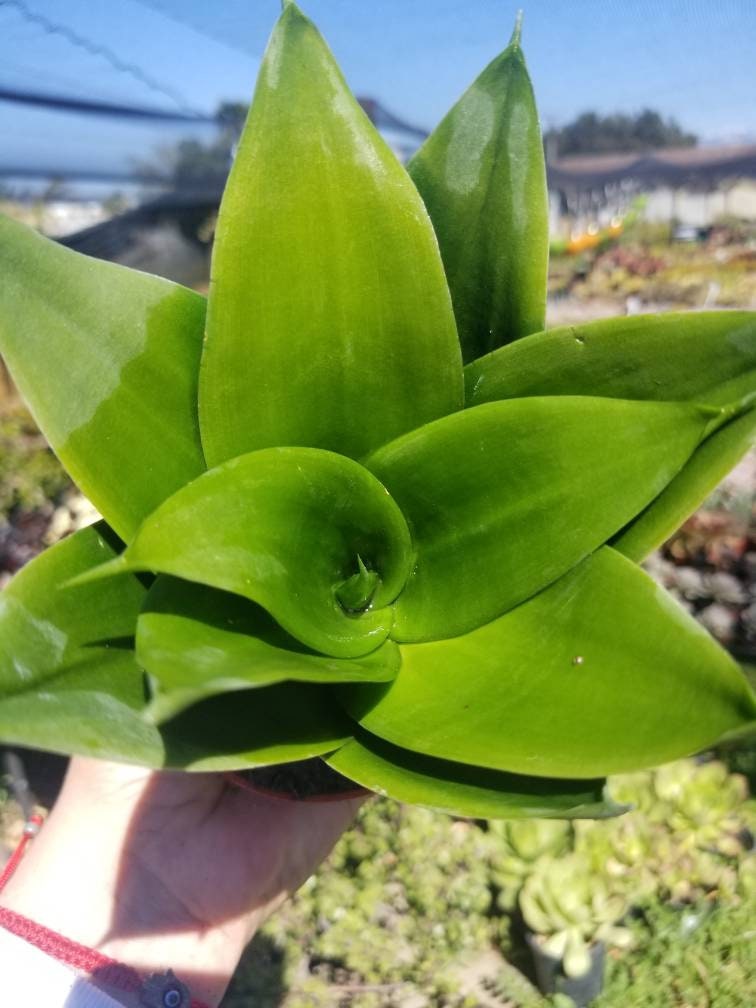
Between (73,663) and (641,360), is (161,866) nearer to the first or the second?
(73,663)

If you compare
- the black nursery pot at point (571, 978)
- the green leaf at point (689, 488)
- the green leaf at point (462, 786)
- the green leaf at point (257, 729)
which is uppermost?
the green leaf at point (689, 488)

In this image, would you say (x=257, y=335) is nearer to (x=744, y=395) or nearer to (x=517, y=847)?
(x=744, y=395)

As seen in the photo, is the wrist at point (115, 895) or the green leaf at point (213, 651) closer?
the green leaf at point (213, 651)

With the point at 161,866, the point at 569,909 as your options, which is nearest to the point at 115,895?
the point at 161,866

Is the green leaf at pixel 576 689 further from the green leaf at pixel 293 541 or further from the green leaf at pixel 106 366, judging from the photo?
the green leaf at pixel 106 366

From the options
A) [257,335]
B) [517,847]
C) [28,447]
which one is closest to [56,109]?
[28,447]

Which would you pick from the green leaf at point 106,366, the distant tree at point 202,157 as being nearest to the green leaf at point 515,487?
the green leaf at point 106,366

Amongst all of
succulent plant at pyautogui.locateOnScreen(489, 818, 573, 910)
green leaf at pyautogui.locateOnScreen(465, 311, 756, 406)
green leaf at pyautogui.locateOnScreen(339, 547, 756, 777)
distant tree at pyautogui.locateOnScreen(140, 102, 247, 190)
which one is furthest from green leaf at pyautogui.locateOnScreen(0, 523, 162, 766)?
distant tree at pyautogui.locateOnScreen(140, 102, 247, 190)

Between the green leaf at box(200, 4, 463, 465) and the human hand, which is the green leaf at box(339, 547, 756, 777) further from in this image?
the human hand
